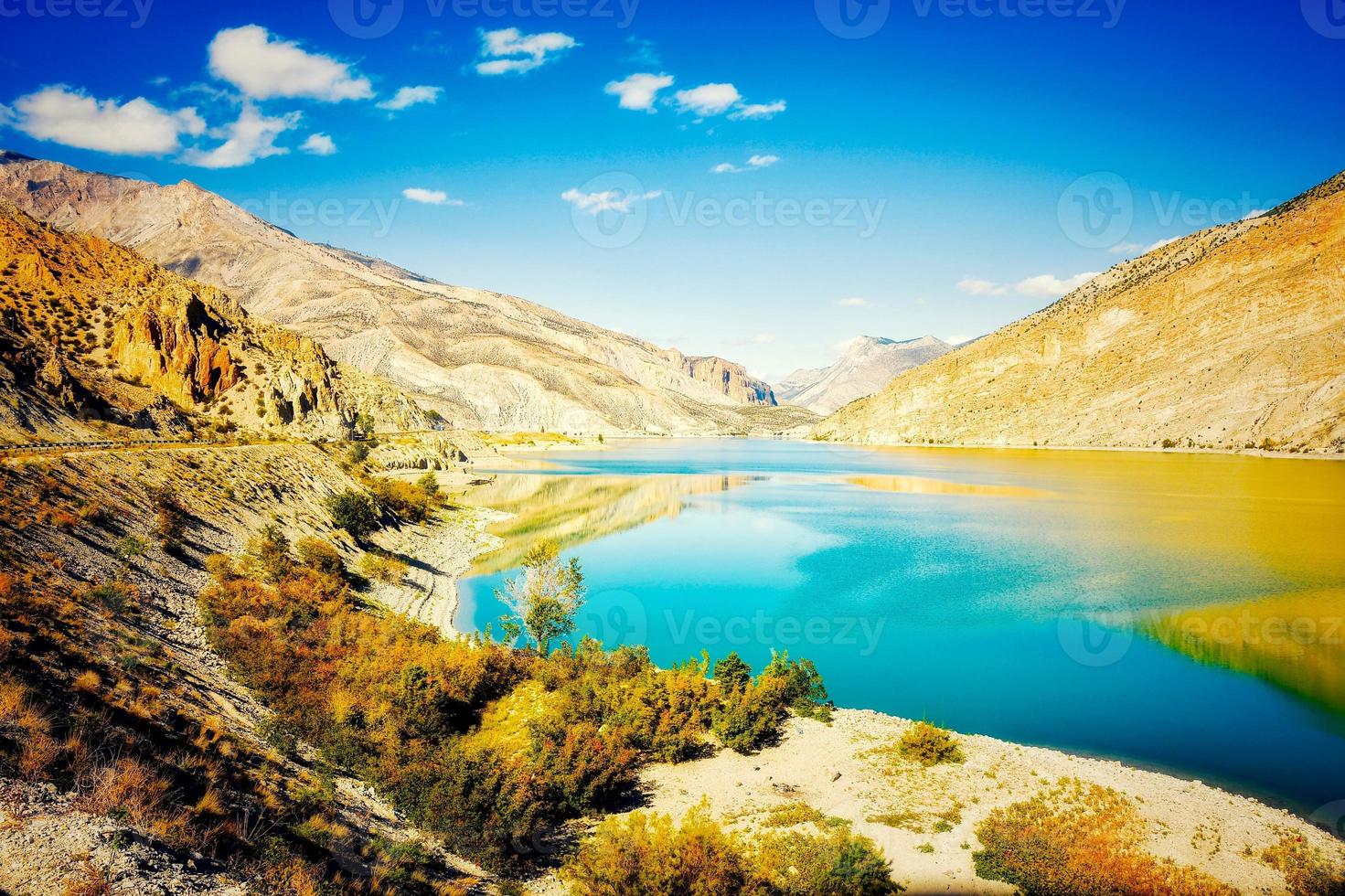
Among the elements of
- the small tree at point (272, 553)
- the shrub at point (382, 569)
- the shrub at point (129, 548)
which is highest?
the shrub at point (129, 548)

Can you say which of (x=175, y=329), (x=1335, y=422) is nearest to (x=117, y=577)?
(x=175, y=329)

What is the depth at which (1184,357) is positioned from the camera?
94.8m

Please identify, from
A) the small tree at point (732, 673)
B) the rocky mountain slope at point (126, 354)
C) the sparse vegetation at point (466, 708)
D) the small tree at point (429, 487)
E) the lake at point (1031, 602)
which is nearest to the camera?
the sparse vegetation at point (466, 708)

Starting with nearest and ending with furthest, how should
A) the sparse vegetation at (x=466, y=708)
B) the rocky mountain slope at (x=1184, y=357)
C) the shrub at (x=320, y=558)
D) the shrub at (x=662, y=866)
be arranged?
the shrub at (x=662, y=866)
the sparse vegetation at (x=466, y=708)
the shrub at (x=320, y=558)
the rocky mountain slope at (x=1184, y=357)

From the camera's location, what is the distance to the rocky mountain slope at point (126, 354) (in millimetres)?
29797

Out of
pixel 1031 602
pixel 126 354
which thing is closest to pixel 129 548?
pixel 1031 602

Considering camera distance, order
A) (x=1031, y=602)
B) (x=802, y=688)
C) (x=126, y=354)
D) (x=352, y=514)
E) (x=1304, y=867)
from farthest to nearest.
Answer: (x=126, y=354), (x=352, y=514), (x=1031, y=602), (x=802, y=688), (x=1304, y=867)

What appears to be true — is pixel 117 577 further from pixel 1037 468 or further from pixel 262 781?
pixel 1037 468

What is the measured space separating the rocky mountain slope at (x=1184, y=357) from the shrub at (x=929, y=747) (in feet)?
288

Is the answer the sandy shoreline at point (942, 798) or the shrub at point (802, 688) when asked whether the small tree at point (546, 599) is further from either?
the sandy shoreline at point (942, 798)

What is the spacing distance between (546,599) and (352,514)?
13.7 meters

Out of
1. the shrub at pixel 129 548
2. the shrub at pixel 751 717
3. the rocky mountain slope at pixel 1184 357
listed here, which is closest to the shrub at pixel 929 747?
the shrub at pixel 751 717

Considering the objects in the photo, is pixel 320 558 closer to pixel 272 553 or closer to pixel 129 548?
pixel 272 553

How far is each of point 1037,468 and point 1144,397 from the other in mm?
32690
